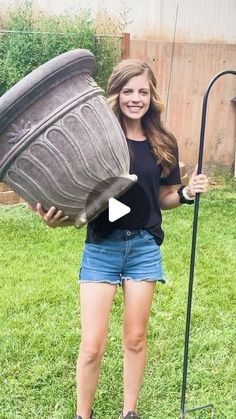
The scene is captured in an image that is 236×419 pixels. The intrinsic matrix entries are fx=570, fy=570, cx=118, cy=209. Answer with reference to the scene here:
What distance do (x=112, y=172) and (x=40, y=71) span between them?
0.38m

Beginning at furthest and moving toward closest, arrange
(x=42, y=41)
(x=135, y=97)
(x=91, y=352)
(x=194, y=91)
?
(x=194, y=91) < (x=42, y=41) < (x=91, y=352) < (x=135, y=97)

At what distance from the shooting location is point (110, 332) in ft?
10.6

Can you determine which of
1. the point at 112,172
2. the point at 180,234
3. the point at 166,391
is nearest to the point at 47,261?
the point at 180,234

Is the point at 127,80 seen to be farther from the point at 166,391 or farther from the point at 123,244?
the point at 166,391

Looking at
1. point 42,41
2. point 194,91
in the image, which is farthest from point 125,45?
point 194,91

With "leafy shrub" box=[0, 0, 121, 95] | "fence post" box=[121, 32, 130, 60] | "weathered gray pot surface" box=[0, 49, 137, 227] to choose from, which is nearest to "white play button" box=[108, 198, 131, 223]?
"weathered gray pot surface" box=[0, 49, 137, 227]

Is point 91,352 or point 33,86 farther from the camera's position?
point 91,352

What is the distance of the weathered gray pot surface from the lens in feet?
5.55

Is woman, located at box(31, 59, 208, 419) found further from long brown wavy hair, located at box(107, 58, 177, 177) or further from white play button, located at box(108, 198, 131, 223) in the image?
white play button, located at box(108, 198, 131, 223)

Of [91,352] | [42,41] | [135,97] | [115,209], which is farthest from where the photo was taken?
[42,41]

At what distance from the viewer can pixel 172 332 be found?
10.6 feet

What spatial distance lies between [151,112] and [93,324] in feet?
2.78

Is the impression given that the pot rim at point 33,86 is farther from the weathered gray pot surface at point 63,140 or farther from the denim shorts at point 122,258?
the denim shorts at point 122,258

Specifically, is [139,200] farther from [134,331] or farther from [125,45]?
[125,45]
